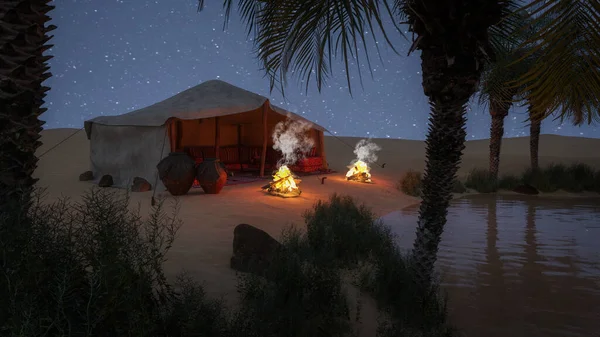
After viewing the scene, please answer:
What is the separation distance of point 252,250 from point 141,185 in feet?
26.9

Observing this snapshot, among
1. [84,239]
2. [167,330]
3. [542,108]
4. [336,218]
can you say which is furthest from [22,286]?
[336,218]

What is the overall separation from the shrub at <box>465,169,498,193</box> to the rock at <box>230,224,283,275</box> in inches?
504

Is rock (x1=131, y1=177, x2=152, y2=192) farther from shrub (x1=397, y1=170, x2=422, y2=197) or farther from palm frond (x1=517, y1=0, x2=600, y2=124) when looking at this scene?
palm frond (x1=517, y1=0, x2=600, y2=124)

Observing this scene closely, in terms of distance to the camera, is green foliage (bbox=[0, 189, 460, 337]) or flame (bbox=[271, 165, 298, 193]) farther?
flame (bbox=[271, 165, 298, 193])

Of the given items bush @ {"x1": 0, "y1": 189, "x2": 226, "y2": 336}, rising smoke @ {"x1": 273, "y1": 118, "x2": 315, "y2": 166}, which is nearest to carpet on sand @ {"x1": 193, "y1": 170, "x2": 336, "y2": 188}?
rising smoke @ {"x1": 273, "y1": 118, "x2": 315, "y2": 166}

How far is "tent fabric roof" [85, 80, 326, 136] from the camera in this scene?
551 inches

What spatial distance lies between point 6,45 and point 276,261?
3.31 metres

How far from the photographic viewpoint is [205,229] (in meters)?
7.94

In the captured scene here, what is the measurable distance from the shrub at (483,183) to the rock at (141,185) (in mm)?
11718

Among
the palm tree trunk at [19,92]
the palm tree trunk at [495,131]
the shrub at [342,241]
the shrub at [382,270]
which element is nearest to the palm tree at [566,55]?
the shrub at [382,270]

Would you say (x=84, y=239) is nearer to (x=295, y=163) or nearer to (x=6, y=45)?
(x=6, y=45)

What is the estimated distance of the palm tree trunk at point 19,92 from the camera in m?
A: 3.72

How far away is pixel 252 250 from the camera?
5664mm

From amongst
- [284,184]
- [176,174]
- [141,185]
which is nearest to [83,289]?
[176,174]
